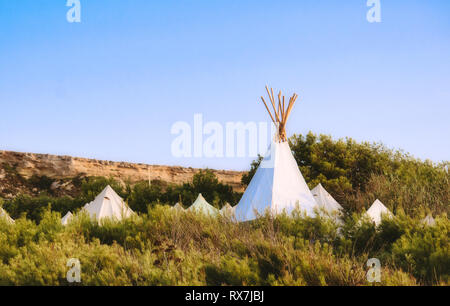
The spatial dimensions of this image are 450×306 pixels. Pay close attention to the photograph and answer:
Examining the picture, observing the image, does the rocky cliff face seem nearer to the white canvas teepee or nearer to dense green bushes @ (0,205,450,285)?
the white canvas teepee

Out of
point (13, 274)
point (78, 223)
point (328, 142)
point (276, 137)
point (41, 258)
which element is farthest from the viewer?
point (328, 142)

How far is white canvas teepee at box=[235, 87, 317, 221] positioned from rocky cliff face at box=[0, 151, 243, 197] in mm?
24090

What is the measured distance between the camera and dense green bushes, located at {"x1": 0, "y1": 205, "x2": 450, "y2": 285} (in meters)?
5.58

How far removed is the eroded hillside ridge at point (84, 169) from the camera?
3988 centimetres

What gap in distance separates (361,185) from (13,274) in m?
21.8

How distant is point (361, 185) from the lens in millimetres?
24984

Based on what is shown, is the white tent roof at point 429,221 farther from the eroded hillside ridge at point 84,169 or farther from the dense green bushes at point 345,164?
the eroded hillside ridge at point 84,169

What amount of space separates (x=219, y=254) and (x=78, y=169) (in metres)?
37.3

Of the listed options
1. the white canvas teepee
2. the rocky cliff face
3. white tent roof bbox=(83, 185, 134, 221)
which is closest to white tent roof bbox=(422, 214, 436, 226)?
the white canvas teepee

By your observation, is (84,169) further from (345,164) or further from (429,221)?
(429,221)

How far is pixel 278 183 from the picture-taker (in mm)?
13766
